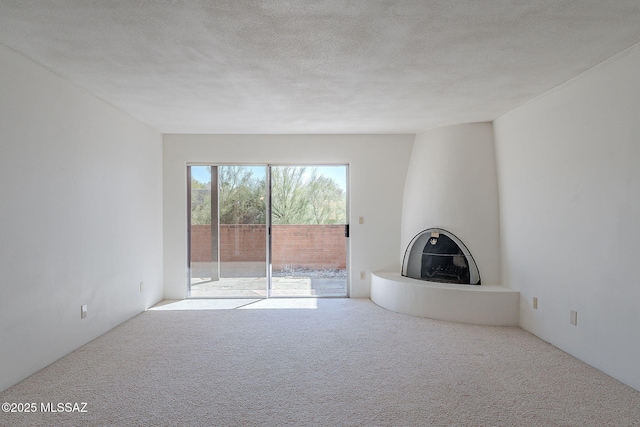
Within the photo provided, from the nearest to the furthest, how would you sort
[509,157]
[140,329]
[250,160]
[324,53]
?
1. [324,53]
2. [140,329]
3. [509,157]
4. [250,160]

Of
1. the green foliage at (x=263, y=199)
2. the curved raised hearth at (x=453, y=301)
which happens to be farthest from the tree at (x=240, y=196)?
the curved raised hearth at (x=453, y=301)

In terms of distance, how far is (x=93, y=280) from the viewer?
3.53m

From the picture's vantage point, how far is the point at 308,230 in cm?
525

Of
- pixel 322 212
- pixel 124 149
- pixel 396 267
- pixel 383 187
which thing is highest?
pixel 124 149

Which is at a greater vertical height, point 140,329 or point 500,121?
point 500,121

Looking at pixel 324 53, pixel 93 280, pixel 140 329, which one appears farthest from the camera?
pixel 140 329

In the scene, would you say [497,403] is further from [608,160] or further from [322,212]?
[322,212]

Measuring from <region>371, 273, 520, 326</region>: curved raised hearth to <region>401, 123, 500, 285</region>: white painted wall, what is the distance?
410 millimetres

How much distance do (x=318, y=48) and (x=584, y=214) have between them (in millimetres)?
2440

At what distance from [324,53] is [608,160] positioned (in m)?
2.22

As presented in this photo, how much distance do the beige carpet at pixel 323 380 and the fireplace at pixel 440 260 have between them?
0.74 metres

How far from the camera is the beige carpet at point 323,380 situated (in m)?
2.21

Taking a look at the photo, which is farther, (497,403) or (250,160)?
(250,160)

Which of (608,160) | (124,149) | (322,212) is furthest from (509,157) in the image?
(124,149)
